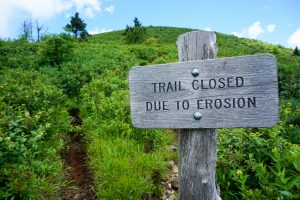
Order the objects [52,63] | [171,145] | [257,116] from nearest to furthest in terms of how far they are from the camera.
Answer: [257,116]
[171,145]
[52,63]

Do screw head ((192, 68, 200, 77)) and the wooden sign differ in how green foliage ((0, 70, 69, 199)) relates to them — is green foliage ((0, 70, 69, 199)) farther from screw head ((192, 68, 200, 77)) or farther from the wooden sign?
screw head ((192, 68, 200, 77))

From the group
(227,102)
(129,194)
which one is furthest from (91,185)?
(227,102)

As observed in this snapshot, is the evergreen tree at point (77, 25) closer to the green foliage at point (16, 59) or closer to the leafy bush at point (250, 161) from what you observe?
the green foliage at point (16, 59)

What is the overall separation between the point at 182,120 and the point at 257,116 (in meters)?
0.51

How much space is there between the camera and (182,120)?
7.30 feet

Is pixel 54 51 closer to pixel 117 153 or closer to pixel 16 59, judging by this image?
pixel 16 59

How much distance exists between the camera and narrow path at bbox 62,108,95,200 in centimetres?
406

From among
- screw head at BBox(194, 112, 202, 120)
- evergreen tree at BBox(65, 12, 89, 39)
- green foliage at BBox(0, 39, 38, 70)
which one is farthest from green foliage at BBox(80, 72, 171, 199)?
evergreen tree at BBox(65, 12, 89, 39)

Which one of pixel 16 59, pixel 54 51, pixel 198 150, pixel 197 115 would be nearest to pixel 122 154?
pixel 198 150

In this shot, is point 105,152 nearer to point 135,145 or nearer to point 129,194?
point 135,145

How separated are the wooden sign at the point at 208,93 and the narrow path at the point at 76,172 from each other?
7.03ft

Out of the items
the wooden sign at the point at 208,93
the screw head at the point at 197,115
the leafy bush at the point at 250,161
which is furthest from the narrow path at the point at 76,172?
the screw head at the point at 197,115

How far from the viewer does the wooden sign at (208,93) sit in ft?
6.59

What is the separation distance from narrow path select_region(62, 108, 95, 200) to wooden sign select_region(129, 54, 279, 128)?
2.14 m
